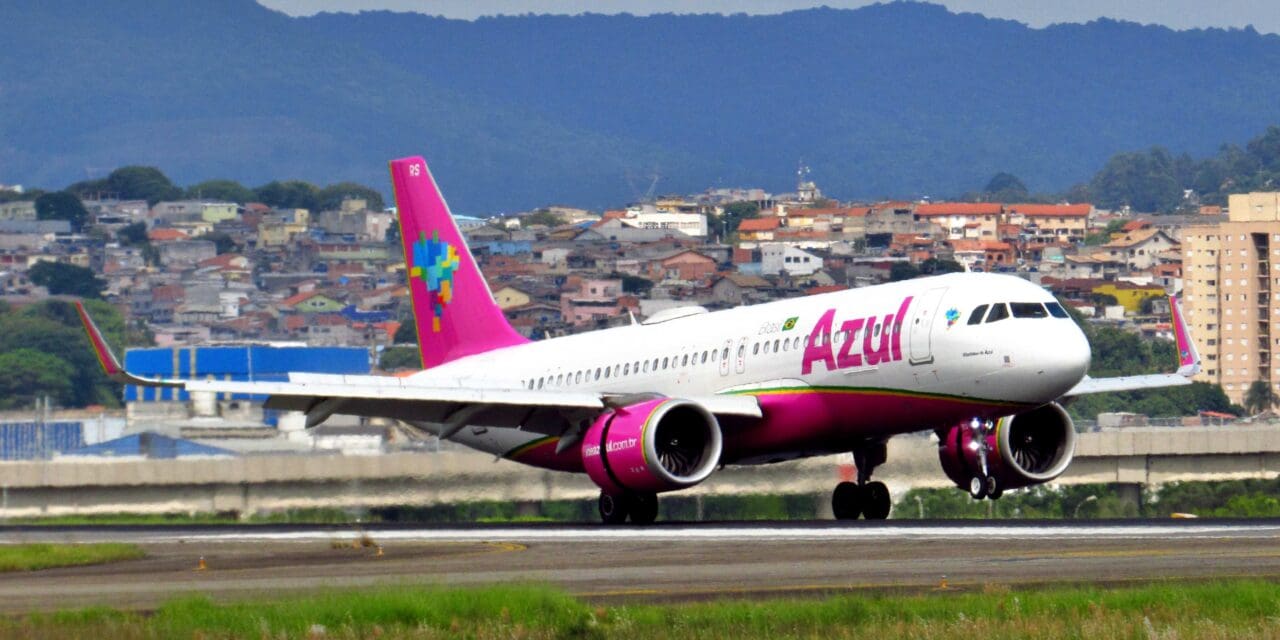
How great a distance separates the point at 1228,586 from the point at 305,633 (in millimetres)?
9552

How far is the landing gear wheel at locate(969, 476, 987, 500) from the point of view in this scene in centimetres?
4269

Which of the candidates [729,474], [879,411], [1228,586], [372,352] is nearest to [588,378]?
[729,474]

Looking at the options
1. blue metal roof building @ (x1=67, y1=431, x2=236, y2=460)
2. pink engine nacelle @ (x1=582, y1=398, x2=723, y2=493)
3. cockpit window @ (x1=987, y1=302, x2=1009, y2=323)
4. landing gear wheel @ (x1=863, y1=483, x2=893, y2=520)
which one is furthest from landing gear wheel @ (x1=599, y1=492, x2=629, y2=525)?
blue metal roof building @ (x1=67, y1=431, x2=236, y2=460)

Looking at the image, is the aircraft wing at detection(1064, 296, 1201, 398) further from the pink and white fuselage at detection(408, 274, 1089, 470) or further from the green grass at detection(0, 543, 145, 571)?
the green grass at detection(0, 543, 145, 571)

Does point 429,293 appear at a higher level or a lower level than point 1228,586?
higher

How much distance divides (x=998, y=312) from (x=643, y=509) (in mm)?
7381

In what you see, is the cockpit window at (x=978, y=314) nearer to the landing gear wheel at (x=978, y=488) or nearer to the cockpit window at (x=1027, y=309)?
the cockpit window at (x=1027, y=309)

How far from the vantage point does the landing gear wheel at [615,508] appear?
4341 cm

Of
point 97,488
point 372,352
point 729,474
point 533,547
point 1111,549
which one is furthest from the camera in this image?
point 372,352

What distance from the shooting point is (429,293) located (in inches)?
2126

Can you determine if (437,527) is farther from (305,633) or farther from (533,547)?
(305,633)

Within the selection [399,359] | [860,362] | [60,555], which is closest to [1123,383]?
[860,362]

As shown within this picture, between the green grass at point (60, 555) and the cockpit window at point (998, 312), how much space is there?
14417 mm

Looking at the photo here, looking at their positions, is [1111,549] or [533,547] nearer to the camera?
[1111,549]
